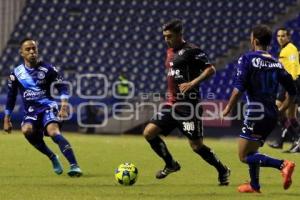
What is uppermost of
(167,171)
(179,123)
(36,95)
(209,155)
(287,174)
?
(36,95)

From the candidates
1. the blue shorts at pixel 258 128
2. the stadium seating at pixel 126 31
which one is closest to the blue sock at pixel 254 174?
the blue shorts at pixel 258 128

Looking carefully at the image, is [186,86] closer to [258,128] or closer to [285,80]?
[258,128]

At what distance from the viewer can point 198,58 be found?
1016 cm

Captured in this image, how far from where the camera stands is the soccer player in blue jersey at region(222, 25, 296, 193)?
908cm

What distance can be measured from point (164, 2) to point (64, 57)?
422 centimetres

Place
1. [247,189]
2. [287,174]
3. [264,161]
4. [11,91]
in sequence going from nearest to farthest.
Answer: [287,174], [264,161], [247,189], [11,91]

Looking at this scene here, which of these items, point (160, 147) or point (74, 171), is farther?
point (74, 171)

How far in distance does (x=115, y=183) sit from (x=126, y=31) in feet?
65.9

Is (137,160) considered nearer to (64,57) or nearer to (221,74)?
(221,74)

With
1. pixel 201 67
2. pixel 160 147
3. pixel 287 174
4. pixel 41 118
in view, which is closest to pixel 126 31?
pixel 41 118

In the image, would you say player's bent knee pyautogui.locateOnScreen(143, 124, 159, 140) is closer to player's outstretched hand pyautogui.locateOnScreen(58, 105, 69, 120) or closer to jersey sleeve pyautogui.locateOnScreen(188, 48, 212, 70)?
jersey sleeve pyautogui.locateOnScreen(188, 48, 212, 70)

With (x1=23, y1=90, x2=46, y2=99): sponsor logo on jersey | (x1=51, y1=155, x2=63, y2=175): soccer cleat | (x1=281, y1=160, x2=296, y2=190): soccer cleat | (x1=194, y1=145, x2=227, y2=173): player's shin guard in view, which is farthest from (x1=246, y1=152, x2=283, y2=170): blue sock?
(x1=23, y1=90, x2=46, y2=99): sponsor logo on jersey

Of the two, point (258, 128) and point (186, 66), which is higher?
point (186, 66)

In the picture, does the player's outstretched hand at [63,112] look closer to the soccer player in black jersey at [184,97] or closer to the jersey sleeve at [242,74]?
the soccer player in black jersey at [184,97]
